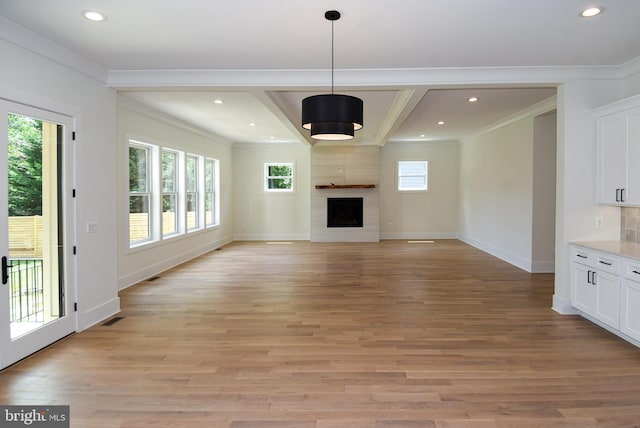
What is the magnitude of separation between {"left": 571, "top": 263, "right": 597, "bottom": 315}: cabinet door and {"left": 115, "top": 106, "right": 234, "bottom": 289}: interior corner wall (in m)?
5.93

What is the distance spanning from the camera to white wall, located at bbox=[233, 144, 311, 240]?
410 inches

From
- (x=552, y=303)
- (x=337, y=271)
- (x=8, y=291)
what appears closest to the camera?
(x=8, y=291)

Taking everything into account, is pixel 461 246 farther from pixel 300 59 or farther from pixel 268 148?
pixel 300 59

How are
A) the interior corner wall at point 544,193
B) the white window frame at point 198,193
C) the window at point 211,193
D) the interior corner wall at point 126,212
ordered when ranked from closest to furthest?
the interior corner wall at point 126,212 < the interior corner wall at point 544,193 < the white window frame at point 198,193 < the window at point 211,193

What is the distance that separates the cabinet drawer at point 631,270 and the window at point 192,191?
7184 mm

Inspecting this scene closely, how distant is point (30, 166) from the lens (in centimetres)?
326

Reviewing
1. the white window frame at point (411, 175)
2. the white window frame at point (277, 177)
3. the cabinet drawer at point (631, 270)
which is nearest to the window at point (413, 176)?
the white window frame at point (411, 175)

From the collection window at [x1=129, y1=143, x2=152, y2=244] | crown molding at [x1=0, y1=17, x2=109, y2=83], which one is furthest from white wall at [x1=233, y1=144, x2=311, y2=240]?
crown molding at [x1=0, y1=17, x2=109, y2=83]

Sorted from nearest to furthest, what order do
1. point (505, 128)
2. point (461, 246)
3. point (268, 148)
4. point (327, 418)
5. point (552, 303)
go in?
point (327, 418), point (552, 303), point (505, 128), point (461, 246), point (268, 148)

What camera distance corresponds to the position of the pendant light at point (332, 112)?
2.84 m

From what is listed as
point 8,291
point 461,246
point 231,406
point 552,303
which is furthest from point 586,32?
point 461,246

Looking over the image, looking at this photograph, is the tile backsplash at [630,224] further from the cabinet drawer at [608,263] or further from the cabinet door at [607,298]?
the cabinet door at [607,298]

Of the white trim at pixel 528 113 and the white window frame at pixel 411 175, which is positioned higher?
the white trim at pixel 528 113

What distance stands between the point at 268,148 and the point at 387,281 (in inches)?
237
